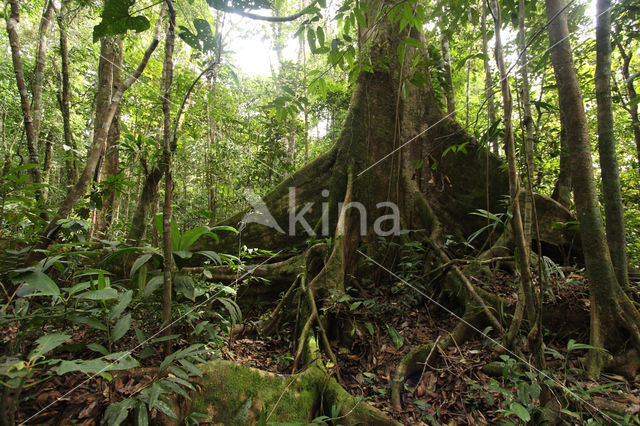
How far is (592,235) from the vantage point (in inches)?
Result: 77.4

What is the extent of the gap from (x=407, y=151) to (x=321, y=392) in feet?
9.60

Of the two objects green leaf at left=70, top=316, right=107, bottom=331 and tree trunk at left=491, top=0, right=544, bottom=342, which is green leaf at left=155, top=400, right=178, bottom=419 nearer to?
green leaf at left=70, top=316, right=107, bottom=331

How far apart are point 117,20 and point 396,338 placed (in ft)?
8.40

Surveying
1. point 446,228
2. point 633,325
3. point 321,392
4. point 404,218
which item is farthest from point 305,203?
point 633,325

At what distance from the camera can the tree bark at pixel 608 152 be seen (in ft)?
6.84

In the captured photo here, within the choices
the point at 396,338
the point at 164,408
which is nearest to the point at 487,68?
the point at 396,338

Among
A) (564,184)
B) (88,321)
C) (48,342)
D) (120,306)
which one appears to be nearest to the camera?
(48,342)

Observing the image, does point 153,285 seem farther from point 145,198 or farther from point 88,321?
point 145,198

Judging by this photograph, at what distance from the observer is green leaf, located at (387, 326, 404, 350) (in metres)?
2.39

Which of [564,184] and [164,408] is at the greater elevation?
[564,184]

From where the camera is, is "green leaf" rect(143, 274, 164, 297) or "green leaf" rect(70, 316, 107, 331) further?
"green leaf" rect(143, 274, 164, 297)

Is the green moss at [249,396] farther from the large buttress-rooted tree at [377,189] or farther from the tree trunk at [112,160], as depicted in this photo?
the tree trunk at [112,160]

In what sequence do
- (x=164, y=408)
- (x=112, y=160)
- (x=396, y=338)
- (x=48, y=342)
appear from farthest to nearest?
(x=112, y=160) < (x=396, y=338) < (x=164, y=408) < (x=48, y=342)

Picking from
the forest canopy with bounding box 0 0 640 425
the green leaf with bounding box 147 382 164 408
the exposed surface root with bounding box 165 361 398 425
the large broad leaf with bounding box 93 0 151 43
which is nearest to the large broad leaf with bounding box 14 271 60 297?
the forest canopy with bounding box 0 0 640 425
